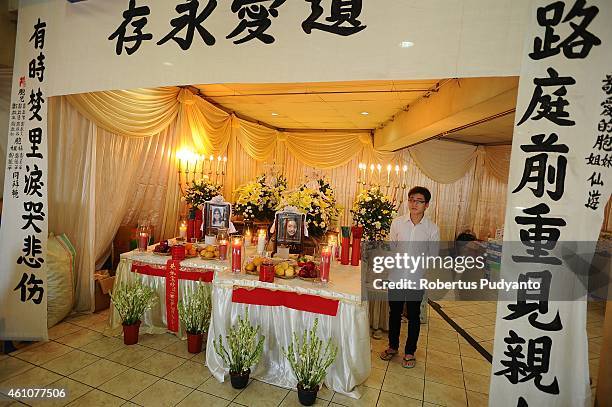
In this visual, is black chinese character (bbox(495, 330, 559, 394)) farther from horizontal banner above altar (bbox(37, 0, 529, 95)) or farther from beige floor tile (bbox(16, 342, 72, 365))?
beige floor tile (bbox(16, 342, 72, 365))

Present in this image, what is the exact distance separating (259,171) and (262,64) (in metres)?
5.76

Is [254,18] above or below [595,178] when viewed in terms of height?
above

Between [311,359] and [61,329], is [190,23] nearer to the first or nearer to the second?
[311,359]

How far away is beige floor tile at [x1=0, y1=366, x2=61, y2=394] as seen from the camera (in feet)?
8.14

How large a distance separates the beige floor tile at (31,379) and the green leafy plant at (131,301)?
63cm

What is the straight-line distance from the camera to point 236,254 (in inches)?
110

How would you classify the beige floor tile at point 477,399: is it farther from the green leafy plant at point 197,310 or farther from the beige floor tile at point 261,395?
the green leafy plant at point 197,310

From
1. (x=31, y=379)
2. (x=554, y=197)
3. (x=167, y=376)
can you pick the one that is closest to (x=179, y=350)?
(x=167, y=376)

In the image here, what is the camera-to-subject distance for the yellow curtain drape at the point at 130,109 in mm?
3504

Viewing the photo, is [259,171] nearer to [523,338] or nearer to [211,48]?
[211,48]

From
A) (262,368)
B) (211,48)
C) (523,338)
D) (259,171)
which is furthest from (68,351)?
(259,171)

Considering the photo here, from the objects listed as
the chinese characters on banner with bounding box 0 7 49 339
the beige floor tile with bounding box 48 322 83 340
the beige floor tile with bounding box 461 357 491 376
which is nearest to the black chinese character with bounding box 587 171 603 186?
the beige floor tile with bounding box 461 357 491 376

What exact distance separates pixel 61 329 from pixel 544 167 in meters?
4.20

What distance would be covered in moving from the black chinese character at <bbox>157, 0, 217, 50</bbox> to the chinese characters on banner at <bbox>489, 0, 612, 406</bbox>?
1.86m
